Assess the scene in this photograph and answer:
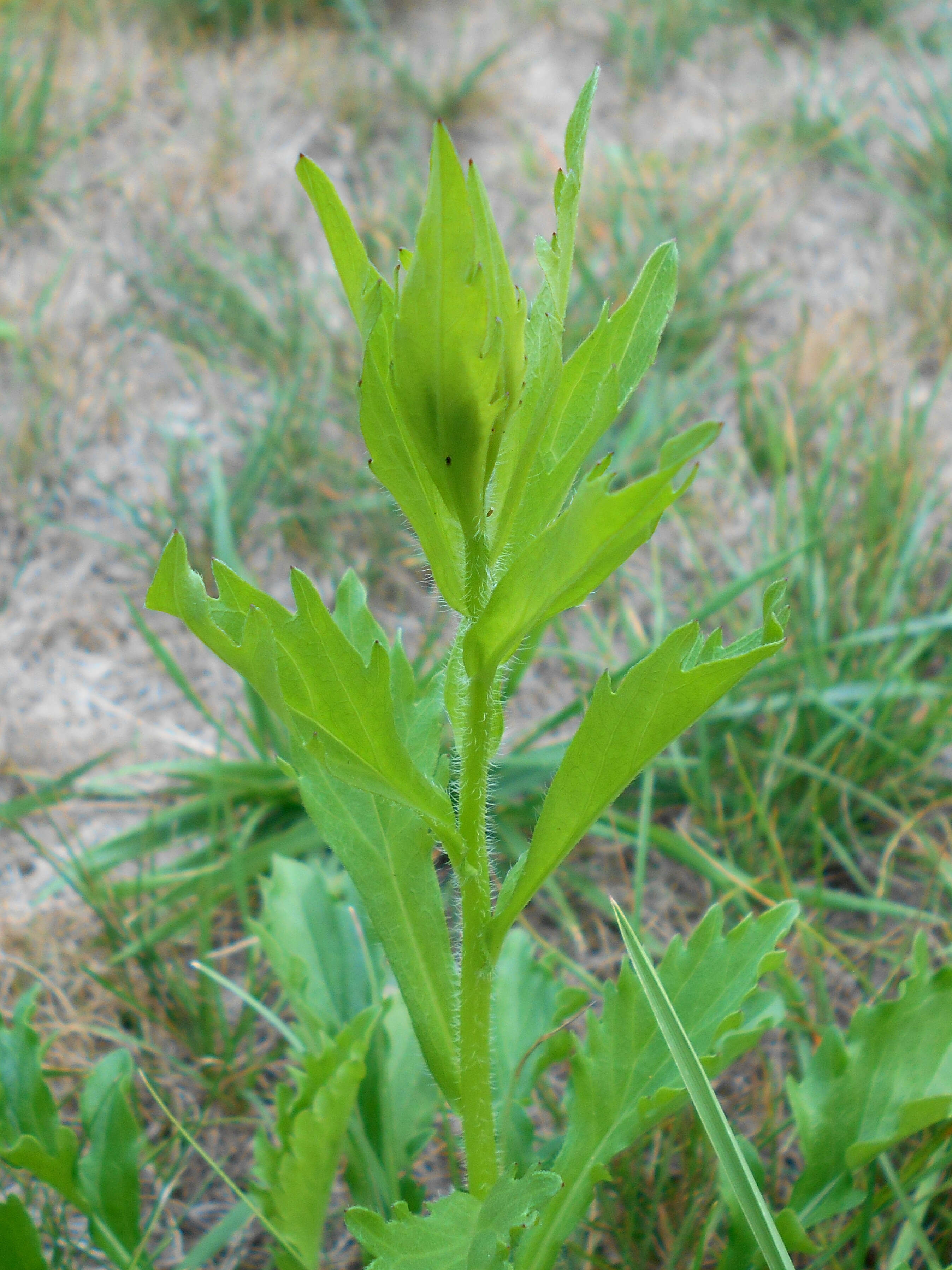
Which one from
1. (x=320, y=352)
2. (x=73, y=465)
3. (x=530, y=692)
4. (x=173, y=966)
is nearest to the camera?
(x=173, y=966)

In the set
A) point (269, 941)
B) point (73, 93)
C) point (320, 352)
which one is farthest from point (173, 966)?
point (73, 93)

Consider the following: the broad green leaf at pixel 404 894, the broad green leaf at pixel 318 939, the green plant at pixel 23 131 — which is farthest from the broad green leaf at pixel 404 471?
the green plant at pixel 23 131

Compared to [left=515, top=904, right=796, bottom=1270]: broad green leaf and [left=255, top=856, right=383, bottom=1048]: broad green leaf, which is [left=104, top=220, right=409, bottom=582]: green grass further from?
[left=515, top=904, right=796, bottom=1270]: broad green leaf

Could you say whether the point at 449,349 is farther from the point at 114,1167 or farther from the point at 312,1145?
the point at 114,1167

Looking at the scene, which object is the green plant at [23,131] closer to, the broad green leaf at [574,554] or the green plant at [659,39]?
the green plant at [659,39]

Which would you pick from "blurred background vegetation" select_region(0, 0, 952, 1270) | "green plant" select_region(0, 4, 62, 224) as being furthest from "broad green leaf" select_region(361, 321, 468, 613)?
"green plant" select_region(0, 4, 62, 224)

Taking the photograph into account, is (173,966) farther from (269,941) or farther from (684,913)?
(684,913)
